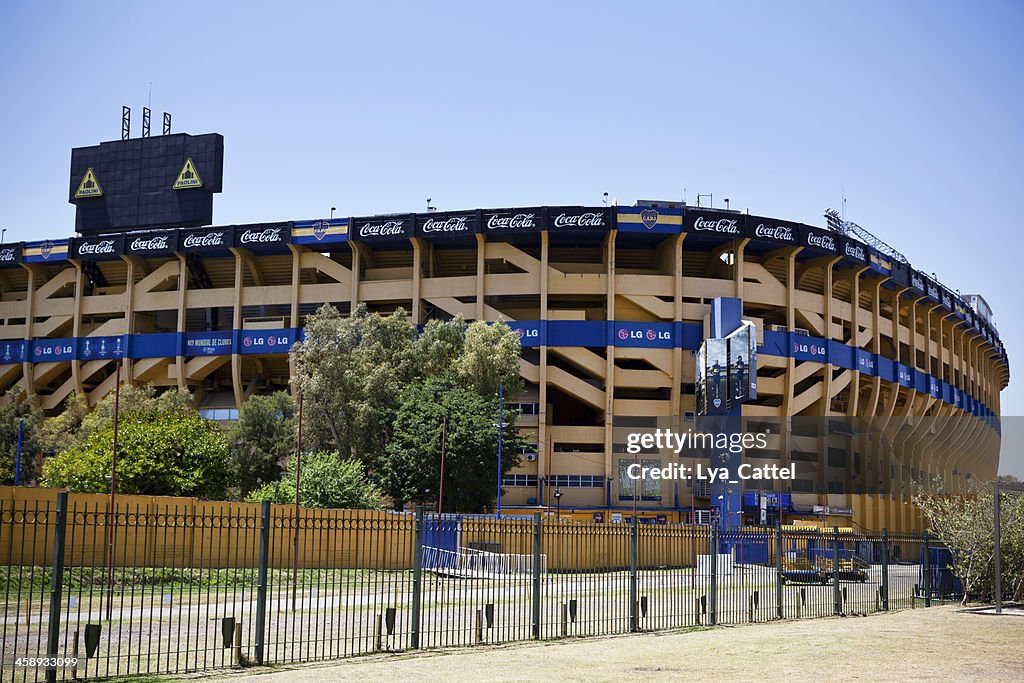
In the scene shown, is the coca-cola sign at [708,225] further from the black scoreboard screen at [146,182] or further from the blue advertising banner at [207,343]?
the black scoreboard screen at [146,182]

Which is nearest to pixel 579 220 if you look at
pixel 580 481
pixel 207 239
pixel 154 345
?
pixel 580 481

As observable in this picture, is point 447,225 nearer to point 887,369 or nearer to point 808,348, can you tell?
point 808,348

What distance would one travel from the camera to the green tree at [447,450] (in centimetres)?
5284

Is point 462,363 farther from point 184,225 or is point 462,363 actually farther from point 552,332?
point 184,225

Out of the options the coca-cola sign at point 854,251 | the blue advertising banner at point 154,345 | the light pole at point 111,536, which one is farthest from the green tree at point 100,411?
the coca-cola sign at point 854,251

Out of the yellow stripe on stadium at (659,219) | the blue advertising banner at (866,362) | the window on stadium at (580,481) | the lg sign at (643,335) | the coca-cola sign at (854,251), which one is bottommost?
the window on stadium at (580,481)

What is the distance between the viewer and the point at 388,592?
16719 millimetres

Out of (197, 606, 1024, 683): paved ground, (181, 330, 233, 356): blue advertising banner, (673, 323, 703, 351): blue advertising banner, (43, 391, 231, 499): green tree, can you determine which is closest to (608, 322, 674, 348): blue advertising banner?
(673, 323, 703, 351): blue advertising banner

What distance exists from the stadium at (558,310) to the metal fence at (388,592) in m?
33.2

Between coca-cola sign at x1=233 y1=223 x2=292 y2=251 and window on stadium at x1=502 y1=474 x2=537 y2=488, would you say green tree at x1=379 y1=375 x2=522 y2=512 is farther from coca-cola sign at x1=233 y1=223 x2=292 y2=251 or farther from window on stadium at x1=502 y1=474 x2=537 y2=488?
coca-cola sign at x1=233 y1=223 x2=292 y2=251

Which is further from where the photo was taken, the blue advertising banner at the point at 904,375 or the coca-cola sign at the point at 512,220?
the blue advertising banner at the point at 904,375

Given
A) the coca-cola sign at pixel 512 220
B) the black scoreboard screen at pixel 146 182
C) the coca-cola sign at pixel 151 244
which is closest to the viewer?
the coca-cola sign at pixel 512 220

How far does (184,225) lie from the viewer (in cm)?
7494

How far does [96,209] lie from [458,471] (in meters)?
40.0
